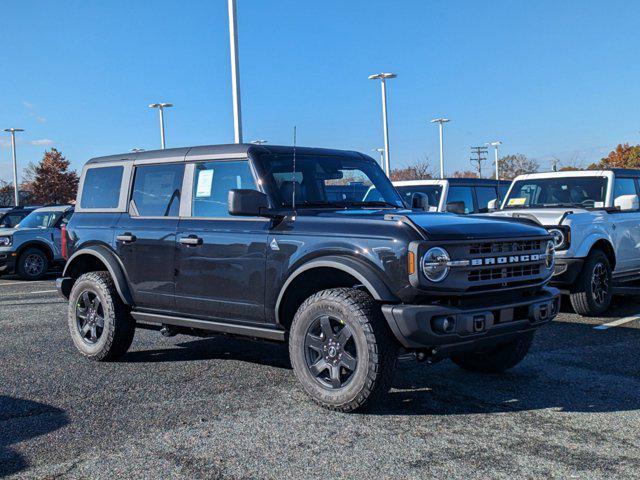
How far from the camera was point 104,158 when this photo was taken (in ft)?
22.3

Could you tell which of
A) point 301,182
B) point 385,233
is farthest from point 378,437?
point 301,182

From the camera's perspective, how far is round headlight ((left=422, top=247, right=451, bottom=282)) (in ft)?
14.0

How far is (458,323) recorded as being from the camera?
4266mm

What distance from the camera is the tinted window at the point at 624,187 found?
31.3 feet

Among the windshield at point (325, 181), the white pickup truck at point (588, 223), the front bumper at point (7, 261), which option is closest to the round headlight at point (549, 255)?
the windshield at point (325, 181)

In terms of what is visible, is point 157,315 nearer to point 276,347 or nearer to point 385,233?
point 276,347

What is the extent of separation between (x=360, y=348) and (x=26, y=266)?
1307 centimetres

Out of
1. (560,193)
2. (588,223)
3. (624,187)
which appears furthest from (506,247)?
(624,187)

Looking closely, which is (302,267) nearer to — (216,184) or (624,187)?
(216,184)

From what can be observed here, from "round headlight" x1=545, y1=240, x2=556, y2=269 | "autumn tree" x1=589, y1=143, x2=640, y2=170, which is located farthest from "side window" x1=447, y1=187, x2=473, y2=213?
"autumn tree" x1=589, y1=143, x2=640, y2=170

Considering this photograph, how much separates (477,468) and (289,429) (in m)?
1.22

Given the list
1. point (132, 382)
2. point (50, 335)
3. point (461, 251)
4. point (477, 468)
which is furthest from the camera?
point (50, 335)

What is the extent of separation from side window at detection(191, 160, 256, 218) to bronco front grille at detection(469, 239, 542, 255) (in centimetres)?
184

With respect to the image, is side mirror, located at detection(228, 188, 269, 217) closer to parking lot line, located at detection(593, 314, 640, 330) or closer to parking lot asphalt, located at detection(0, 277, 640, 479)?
parking lot asphalt, located at detection(0, 277, 640, 479)
